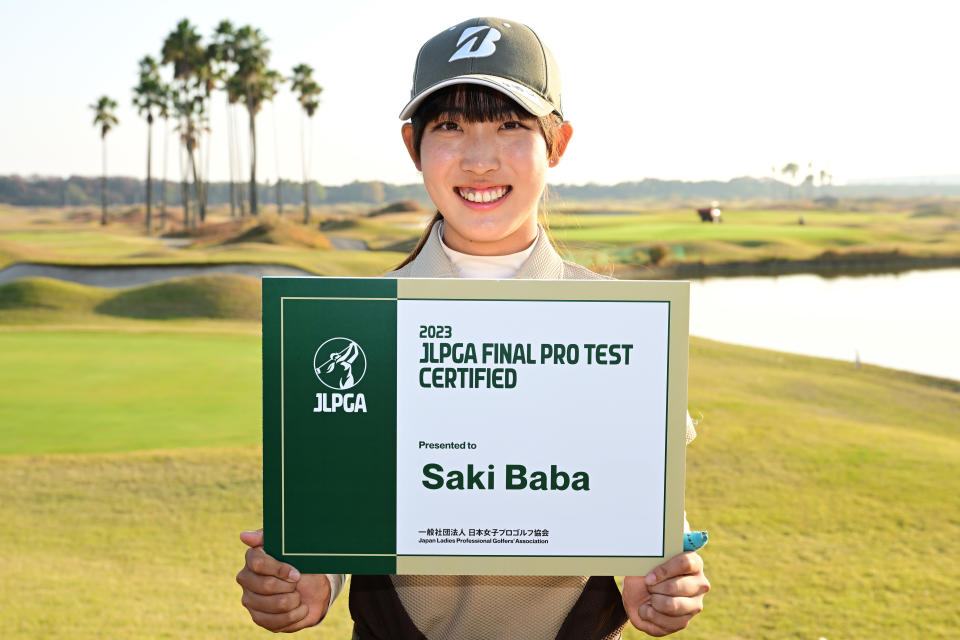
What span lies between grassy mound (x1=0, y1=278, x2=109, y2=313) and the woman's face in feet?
56.7

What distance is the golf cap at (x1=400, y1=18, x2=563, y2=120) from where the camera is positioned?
5.71 ft

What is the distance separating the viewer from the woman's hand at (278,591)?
5.21 feet

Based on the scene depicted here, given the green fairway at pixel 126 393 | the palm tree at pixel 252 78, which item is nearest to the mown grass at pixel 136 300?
the green fairway at pixel 126 393

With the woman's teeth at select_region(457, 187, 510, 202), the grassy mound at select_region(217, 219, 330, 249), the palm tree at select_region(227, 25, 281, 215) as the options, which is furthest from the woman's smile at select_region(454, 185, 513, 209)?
the palm tree at select_region(227, 25, 281, 215)

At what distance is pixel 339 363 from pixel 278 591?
43cm

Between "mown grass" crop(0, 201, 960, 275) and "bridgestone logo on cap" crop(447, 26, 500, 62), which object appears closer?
"bridgestone logo on cap" crop(447, 26, 500, 62)

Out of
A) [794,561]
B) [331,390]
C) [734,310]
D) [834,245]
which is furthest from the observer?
[834,245]

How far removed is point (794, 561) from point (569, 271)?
11.1 ft

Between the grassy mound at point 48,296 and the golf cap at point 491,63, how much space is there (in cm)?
1731

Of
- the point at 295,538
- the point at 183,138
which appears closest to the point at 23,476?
→ the point at 295,538

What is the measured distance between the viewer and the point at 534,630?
5.74 ft

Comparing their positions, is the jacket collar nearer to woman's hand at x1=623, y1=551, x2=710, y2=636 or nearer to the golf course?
the golf course

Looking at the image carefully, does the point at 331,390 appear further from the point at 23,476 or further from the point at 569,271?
the point at 23,476

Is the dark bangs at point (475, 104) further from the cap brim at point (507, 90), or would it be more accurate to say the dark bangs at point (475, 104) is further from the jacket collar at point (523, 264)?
the jacket collar at point (523, 264)
